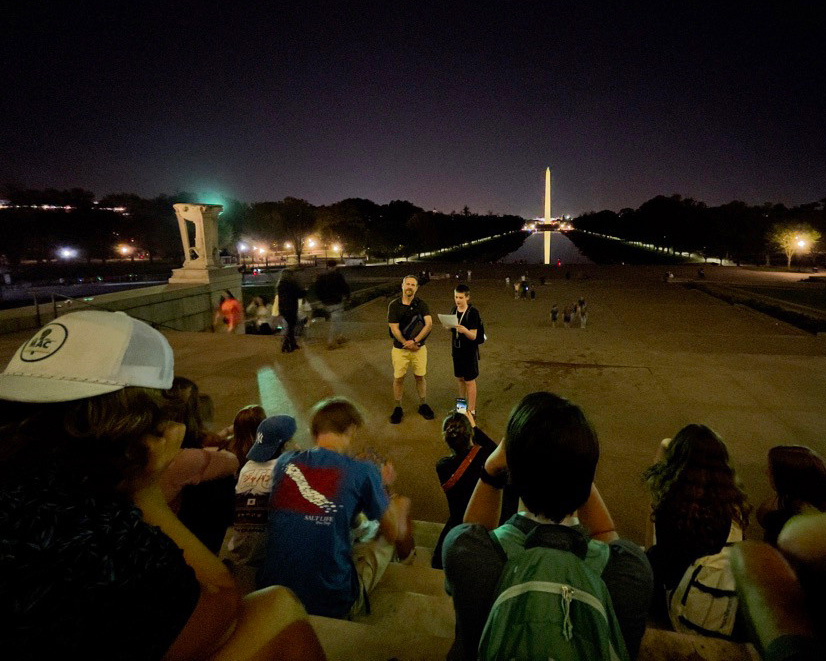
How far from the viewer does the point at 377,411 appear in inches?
257

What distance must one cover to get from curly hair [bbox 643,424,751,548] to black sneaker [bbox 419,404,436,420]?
3.86m

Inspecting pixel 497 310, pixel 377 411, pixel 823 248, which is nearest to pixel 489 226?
pixel 823 248

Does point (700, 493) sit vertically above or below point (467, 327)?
below

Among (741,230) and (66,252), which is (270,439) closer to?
(66,252)

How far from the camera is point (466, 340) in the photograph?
19.5ft

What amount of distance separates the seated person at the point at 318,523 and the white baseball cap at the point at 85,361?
3.49 feet

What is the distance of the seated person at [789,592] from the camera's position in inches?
43.7

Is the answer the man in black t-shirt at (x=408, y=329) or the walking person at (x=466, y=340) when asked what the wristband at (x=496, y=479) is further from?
the man in black t-shirt at (x=408, y=329)

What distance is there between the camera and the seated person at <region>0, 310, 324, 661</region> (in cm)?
87

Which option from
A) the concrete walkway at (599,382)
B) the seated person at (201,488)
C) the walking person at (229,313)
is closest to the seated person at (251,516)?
the seated person at (201,488)

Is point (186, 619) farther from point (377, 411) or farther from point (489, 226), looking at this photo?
point (489, 226)

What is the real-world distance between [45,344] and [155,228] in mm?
69266

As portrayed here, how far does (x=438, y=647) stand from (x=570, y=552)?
41.2 inches

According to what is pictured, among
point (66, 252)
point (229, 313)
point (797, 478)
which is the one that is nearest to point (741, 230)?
point (229, 313)
